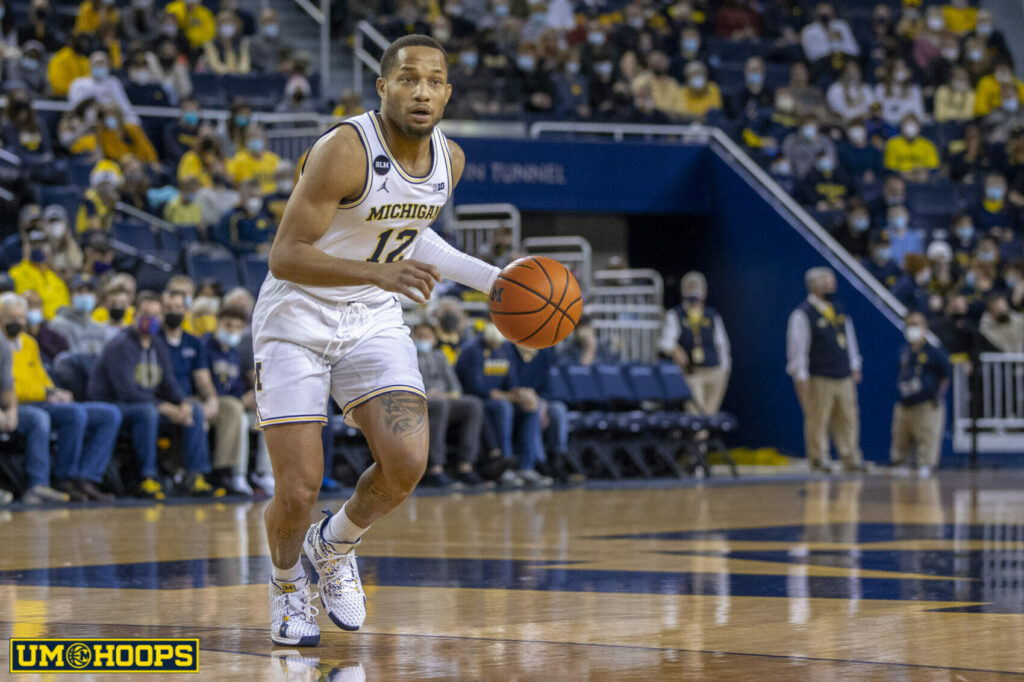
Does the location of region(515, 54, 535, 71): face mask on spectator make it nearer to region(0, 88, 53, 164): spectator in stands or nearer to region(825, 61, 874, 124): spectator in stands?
region(825, 61, 874, 124): spectator in stands

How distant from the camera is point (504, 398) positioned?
44.8 ft

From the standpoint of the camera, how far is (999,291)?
1784 centimetres

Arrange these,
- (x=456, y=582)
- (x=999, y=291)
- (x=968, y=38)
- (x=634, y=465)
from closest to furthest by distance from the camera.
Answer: (x=456, y=582) → (x=634, y=465) → (x=999, y=291) → (x=968, y=38)

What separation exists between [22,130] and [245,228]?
237cm

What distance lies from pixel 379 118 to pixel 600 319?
12718 mm

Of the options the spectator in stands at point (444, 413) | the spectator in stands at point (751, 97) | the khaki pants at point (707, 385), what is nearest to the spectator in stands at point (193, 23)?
the spectator in stands at point (444, 413)

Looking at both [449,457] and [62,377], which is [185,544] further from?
[449,457]

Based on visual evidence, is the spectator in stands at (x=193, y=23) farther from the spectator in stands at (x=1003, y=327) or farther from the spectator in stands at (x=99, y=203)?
the spectator in stands at (x=1003, y=327)

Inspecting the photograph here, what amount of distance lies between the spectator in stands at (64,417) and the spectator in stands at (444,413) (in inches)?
111

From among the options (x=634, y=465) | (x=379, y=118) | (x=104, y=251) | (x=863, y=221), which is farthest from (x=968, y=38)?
(x=379, y=118)

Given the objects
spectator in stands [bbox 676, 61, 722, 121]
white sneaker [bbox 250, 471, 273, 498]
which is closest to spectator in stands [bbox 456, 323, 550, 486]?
white sneaker [bbox 250, 471, 273, 498]

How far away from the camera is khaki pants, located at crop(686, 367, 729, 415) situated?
1666cm

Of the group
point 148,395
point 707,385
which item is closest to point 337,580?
point 148,395

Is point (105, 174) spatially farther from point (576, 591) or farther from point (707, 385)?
point (576, 591)
